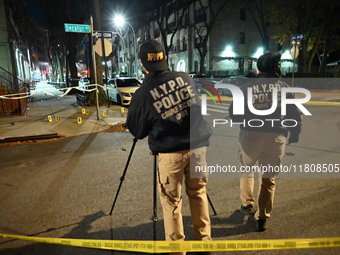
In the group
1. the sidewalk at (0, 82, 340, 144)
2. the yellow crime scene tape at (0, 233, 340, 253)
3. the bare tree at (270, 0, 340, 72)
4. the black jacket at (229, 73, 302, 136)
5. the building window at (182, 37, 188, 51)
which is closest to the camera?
the yellow crime scene tape at (0, 233, 340, 253)

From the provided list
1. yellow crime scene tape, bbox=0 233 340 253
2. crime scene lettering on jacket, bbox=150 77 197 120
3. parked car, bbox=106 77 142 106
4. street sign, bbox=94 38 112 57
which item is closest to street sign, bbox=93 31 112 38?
street sign, bbox=94 38 112 57

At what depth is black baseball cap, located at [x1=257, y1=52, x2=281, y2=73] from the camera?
3047 millimetres

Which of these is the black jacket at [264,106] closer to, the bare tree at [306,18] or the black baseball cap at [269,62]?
the black baseball cap at [269,62]

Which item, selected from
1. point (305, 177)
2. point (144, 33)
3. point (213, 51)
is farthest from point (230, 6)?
Answer: point (305, 177)

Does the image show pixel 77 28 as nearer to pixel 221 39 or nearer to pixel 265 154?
pixel 265 154

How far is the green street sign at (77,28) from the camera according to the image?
8787 millimetres

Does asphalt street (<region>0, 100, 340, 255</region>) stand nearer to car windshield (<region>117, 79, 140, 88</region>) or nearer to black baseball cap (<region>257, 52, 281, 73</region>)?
black baseball cap (<region>257, 52, 281, 73</region>)

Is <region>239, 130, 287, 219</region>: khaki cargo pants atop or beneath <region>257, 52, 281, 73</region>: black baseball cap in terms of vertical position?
beneath

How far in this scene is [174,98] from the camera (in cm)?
246

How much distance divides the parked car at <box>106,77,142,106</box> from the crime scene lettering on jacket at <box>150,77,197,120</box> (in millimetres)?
11536

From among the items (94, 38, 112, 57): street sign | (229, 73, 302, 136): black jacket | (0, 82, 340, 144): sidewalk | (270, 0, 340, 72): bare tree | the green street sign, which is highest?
(270, 0, 340, 72): bare tree

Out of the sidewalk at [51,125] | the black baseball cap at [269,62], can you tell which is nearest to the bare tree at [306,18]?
the sidewalk at [51,125]

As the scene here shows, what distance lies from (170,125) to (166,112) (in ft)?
0.41

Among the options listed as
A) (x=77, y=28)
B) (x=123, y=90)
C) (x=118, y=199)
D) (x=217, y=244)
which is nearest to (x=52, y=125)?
(x=77, y=28)
